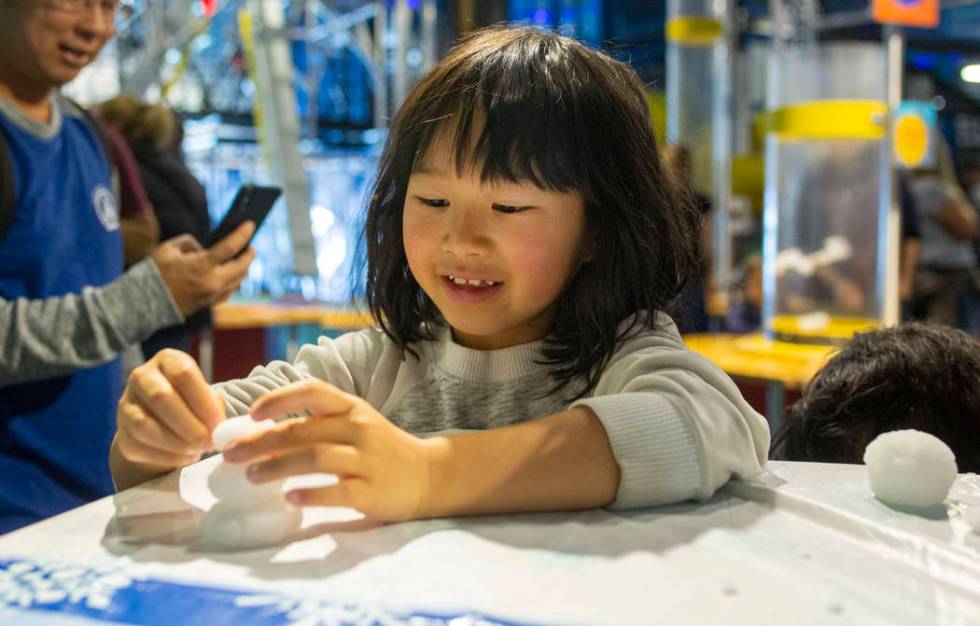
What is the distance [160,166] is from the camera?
105 inches

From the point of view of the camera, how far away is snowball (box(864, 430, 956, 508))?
69cm

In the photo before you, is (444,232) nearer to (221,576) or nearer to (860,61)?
(221,576)

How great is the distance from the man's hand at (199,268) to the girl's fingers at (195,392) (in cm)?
61

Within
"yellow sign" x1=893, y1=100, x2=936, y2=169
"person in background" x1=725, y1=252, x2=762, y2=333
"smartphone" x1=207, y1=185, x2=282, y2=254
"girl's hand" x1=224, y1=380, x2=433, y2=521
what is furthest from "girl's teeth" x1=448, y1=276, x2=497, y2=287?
"person in background" x1=725, y1=252, x2=762, y2=333

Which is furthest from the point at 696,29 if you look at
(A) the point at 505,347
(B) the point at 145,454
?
(B) the point at 145,454

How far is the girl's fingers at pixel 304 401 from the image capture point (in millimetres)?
593

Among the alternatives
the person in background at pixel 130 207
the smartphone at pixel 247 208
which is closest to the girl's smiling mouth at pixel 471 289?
the smartphone at pixel 247 208

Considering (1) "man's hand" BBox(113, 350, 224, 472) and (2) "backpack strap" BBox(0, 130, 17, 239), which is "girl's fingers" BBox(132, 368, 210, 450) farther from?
(2) "backpack strap" BBox(0, 130, 17, 239)

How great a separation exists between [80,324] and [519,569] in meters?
0.86

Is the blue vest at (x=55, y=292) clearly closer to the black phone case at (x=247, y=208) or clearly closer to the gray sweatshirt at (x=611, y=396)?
the black phone case at (x=247, y=208)

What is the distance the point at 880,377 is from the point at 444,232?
0.57 meters

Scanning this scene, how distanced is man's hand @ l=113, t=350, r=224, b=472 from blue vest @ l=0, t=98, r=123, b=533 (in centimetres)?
55

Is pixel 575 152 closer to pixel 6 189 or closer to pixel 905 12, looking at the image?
pixel 6 189

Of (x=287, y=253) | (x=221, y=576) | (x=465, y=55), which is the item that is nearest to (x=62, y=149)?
(x=465, y=55)
